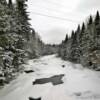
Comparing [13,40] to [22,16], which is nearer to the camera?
[13,40]

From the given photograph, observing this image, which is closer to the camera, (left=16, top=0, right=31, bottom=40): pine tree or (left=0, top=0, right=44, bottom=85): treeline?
(left=0, top=0, right=44, bottom=85): treeline

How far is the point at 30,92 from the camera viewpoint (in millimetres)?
11797

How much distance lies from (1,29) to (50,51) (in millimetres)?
122391

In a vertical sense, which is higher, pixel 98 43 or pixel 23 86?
pixel 98 43

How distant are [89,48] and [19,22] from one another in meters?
15.0

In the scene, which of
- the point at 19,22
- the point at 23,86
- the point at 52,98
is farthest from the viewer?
the point at 19,22

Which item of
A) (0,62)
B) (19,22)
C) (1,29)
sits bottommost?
(0,62)

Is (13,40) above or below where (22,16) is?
below

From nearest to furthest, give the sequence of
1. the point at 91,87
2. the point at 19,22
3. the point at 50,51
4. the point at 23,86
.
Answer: the point at 91,87, the point at 23,86, the point at 19,22, the point at 50,51

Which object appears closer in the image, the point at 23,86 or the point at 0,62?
the point at 0,62

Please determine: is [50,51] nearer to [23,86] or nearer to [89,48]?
[89,48]

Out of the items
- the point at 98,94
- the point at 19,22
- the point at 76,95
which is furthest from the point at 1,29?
the point at 19,22

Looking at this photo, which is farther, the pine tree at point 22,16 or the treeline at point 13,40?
the pine tree at point 22,16

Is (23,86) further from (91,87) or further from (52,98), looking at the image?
(91,87)
